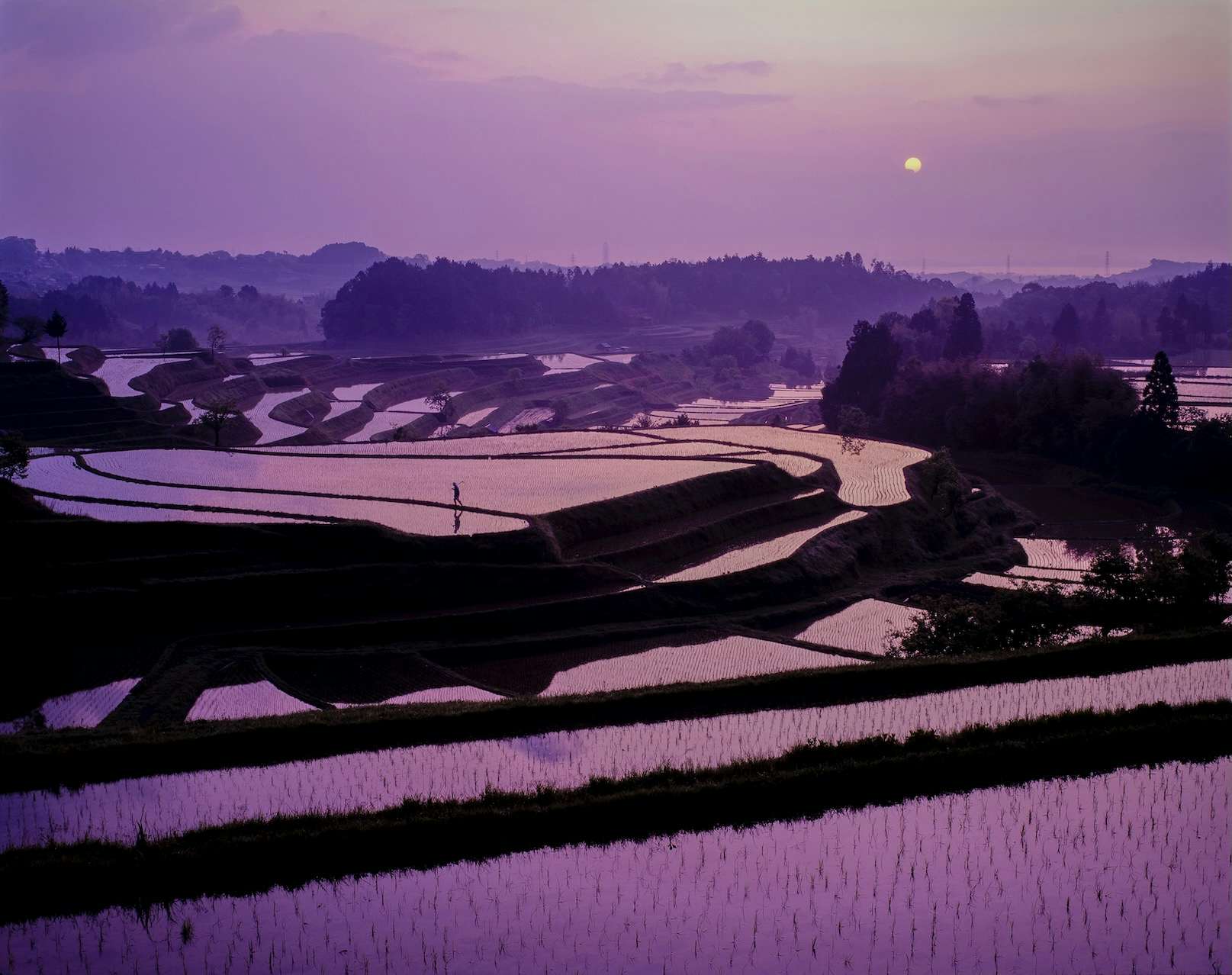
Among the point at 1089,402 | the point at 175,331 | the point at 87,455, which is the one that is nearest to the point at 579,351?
the point at 175,331

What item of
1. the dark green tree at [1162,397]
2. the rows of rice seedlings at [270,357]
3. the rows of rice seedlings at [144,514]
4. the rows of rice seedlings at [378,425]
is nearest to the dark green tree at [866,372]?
Answer: the dark green tree at [1162,397]

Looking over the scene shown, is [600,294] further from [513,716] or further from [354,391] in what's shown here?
[513,716]

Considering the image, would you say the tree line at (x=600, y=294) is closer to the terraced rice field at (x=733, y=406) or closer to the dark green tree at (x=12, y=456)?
the terraced rice field at (x=733, y=406)

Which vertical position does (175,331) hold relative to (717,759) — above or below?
above

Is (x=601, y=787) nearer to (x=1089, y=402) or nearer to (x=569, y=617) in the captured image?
(x=569, y=617)

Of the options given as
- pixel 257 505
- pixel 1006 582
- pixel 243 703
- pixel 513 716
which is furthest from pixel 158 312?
pixel 513 716
